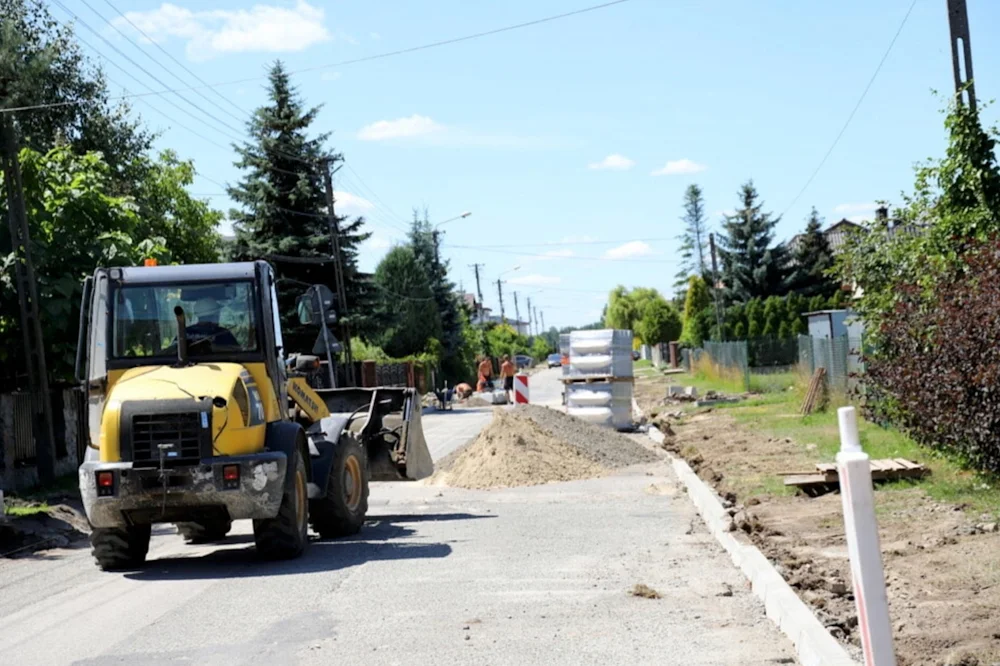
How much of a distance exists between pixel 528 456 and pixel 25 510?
740cm

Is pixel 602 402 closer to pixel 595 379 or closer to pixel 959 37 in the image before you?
pixel 595 379

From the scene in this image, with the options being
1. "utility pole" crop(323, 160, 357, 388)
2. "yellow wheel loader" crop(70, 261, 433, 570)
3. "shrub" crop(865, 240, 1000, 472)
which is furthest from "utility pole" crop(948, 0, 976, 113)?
"utility pole" crop(323, 160, 357, 388)

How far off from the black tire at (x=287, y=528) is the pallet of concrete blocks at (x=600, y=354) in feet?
60.1

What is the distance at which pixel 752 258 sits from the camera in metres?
77.4

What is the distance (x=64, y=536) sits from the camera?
49.0 ft

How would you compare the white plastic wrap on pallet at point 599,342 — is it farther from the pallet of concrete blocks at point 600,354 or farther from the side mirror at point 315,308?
the side mirror at point 315,308

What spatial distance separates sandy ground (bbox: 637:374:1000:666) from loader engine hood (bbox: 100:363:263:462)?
4670mm

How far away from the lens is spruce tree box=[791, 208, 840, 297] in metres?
74.9

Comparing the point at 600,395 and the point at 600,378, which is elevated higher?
the point at 600,378

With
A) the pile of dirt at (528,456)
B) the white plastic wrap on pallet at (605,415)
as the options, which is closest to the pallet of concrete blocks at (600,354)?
the white plastic wrap on pallet at (605,415)

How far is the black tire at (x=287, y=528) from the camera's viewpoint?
11.4 m

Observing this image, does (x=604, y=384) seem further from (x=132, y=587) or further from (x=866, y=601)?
(x=866, y=601)

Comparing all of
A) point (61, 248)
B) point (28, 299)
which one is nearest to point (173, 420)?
point (28, 299)

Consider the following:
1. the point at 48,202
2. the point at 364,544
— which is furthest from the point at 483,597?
the point at 48,202
